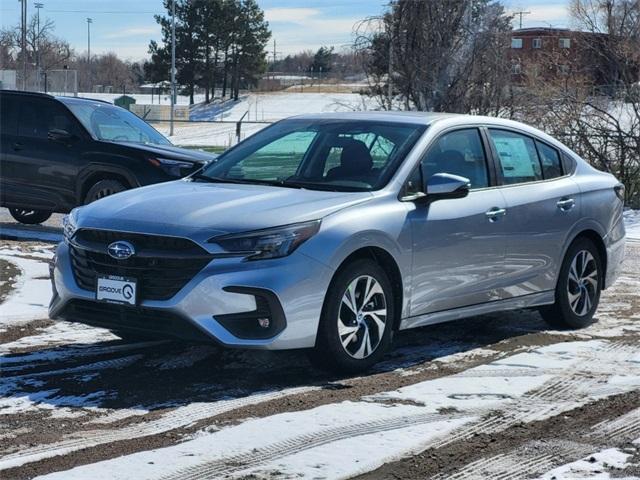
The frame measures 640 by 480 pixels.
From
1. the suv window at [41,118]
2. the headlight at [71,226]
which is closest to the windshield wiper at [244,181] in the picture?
the headlight at [71,226]

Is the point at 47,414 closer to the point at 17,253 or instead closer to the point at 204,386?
the point at 204,386

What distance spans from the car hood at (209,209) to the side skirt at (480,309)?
0.86 m

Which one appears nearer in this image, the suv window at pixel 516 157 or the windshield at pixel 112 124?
the suv window at pixel 516 157

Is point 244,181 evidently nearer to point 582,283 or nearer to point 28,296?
point 28,296

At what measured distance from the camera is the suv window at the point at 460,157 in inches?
280

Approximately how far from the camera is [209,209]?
20.3ft

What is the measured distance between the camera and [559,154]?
8289 mm

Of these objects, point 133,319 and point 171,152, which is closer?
point 133,319

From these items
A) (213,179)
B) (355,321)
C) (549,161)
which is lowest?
(355,321)

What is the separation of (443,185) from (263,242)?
142 cm

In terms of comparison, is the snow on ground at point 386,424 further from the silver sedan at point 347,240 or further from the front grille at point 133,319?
the front grille at point 133,319

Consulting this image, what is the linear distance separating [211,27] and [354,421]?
241ft

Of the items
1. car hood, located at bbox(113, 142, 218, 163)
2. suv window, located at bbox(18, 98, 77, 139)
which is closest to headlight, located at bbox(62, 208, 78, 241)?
car hood, located at bbox(113, 142, 218, 163)

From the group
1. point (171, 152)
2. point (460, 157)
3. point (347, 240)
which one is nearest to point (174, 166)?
point (171, 152)
